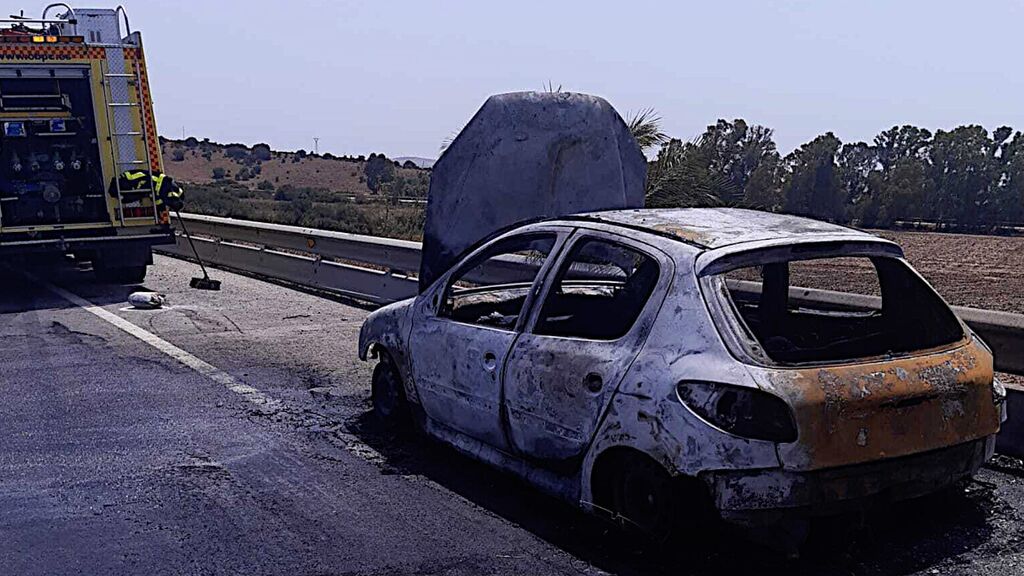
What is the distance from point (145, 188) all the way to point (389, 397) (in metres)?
8.86

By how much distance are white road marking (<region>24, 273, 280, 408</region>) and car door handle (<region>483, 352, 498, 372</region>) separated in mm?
2497

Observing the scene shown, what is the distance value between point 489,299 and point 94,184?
371 inches

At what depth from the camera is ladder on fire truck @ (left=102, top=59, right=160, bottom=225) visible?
46.0 ft

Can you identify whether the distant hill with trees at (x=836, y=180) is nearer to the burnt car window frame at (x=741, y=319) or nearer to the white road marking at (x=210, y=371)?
the white road marking at (x=210, y=371)

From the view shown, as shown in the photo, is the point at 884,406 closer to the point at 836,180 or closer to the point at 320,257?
the point at 320,257

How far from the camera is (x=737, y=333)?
4480 millimetres

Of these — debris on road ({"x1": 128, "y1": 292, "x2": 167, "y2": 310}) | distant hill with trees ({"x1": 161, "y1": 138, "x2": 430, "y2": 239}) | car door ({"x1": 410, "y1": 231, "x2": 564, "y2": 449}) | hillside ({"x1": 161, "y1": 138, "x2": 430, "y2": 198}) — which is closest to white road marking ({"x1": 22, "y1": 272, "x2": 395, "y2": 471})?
debris on road ({"x1": 128, "y1": 292, "x2": 167, "y2": 310})

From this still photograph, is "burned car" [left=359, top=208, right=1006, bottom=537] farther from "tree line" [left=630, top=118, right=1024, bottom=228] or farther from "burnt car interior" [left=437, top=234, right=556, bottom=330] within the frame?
"tree line" [left=630, top=118, right=1024, bottom=228]

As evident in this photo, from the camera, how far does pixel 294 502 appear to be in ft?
17.9

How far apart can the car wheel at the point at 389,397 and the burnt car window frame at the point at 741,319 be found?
2483mm

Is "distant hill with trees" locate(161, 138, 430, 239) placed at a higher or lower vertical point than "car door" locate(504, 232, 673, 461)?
lower

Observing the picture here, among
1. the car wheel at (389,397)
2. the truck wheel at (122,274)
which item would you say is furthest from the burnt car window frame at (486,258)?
the truck wheel at (122,274)

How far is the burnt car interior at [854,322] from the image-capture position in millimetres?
5008

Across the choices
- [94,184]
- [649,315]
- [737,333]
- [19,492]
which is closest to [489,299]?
[649,315]
